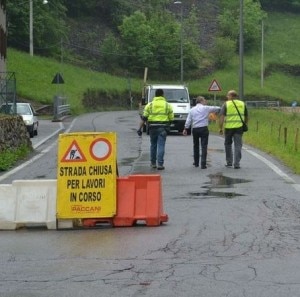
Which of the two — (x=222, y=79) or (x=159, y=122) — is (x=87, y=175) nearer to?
(x=159, y=122)

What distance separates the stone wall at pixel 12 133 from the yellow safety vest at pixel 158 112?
4528 mm

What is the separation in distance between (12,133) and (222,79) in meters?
64.2

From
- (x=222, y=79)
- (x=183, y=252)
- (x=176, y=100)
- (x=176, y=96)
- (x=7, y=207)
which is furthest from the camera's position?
(x=222, y=79)

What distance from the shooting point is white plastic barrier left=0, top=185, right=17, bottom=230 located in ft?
36.6

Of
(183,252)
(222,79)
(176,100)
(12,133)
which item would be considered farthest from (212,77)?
(183,252)

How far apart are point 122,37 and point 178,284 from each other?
8149cm

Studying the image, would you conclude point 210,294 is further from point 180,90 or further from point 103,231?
point 180,90

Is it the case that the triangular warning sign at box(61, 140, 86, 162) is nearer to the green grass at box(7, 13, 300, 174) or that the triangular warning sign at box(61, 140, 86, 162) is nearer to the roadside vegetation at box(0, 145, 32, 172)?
the roadside vegetation at box(0, 145, 32, 172)

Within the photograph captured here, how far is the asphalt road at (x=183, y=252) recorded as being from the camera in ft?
25.1

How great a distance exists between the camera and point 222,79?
85.7 metres

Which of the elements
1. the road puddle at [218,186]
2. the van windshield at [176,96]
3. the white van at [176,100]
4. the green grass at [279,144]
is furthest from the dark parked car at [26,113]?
the road puddle at [218,186]

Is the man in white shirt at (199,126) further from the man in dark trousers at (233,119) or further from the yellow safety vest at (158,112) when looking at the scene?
the yellow safety vest at (158,112)

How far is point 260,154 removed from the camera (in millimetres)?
22578

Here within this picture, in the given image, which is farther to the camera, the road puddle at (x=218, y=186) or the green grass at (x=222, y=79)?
the green grass at (x=222, y=79)
